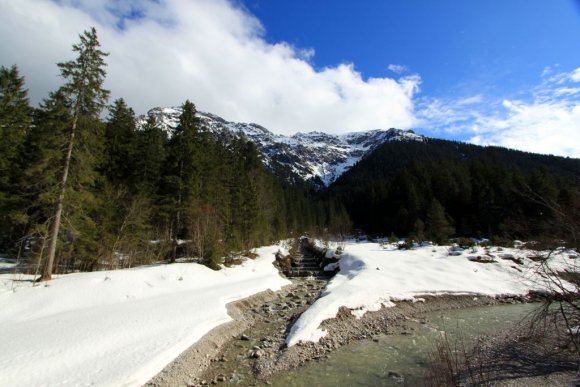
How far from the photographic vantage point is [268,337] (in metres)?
14.0

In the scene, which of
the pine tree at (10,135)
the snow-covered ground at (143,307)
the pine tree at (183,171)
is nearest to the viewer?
the snow-covered ground at (143,307)

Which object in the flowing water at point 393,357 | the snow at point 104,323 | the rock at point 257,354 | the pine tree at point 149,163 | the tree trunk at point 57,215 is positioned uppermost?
the pine tree at point 149,163

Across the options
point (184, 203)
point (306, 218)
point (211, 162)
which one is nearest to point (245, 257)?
point (184, 203)

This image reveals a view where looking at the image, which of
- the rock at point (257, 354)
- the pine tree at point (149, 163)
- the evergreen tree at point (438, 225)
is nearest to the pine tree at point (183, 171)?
the pine tree at point (149, 163)

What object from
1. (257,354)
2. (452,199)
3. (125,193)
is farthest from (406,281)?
(452,199)

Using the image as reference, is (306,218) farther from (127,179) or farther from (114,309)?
(114,309)

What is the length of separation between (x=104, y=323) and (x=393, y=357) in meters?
11.4

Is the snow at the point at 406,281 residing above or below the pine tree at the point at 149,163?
below

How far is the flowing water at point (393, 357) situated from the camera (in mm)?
10156

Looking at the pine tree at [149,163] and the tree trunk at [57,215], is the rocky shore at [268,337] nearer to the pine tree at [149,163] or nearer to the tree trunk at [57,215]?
the tree trunk at [57,215]

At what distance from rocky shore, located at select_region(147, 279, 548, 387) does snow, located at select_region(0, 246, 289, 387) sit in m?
0.59

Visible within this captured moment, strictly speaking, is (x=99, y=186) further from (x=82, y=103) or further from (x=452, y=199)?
(x=452, y=199)

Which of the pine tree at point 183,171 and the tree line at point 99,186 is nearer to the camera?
the tree line at point 99,186

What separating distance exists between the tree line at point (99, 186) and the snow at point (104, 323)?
313 cm
